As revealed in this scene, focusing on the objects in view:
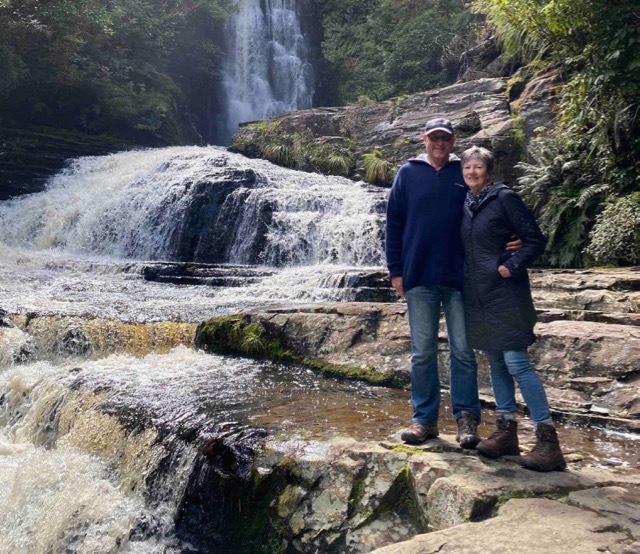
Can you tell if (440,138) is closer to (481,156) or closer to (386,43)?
(481,156)

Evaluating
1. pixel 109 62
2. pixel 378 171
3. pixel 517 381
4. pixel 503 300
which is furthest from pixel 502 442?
pixel 109 62

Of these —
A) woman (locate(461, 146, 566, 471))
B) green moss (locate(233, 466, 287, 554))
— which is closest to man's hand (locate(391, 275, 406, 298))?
woman (locate(461, 146, 566, 471))

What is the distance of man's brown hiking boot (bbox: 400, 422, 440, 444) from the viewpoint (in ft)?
10.7

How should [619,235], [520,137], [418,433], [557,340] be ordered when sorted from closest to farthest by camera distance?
[418,433]
[557,340]
[619,235]
[520,137]

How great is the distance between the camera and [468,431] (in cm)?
318

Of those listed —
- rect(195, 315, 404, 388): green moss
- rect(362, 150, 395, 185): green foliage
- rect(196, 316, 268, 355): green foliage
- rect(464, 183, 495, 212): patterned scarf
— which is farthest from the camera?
rect(362, 150, 395, 185): green foliage

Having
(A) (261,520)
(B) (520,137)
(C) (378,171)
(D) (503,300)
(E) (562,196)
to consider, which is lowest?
(A) (261,520)

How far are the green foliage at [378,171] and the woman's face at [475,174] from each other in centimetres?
1233

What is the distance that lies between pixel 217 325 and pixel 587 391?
152 inches

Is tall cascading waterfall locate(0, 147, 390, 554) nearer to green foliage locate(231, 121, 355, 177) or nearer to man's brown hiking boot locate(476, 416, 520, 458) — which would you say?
man's brown hiking boot locate(476, 416, 520, 458)

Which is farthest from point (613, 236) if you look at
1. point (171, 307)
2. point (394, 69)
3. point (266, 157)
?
point (394, 69)

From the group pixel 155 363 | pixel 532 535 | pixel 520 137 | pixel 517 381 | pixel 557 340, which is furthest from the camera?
pixel 520 137

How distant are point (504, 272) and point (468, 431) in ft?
3.04

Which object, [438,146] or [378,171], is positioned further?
[378,171]
